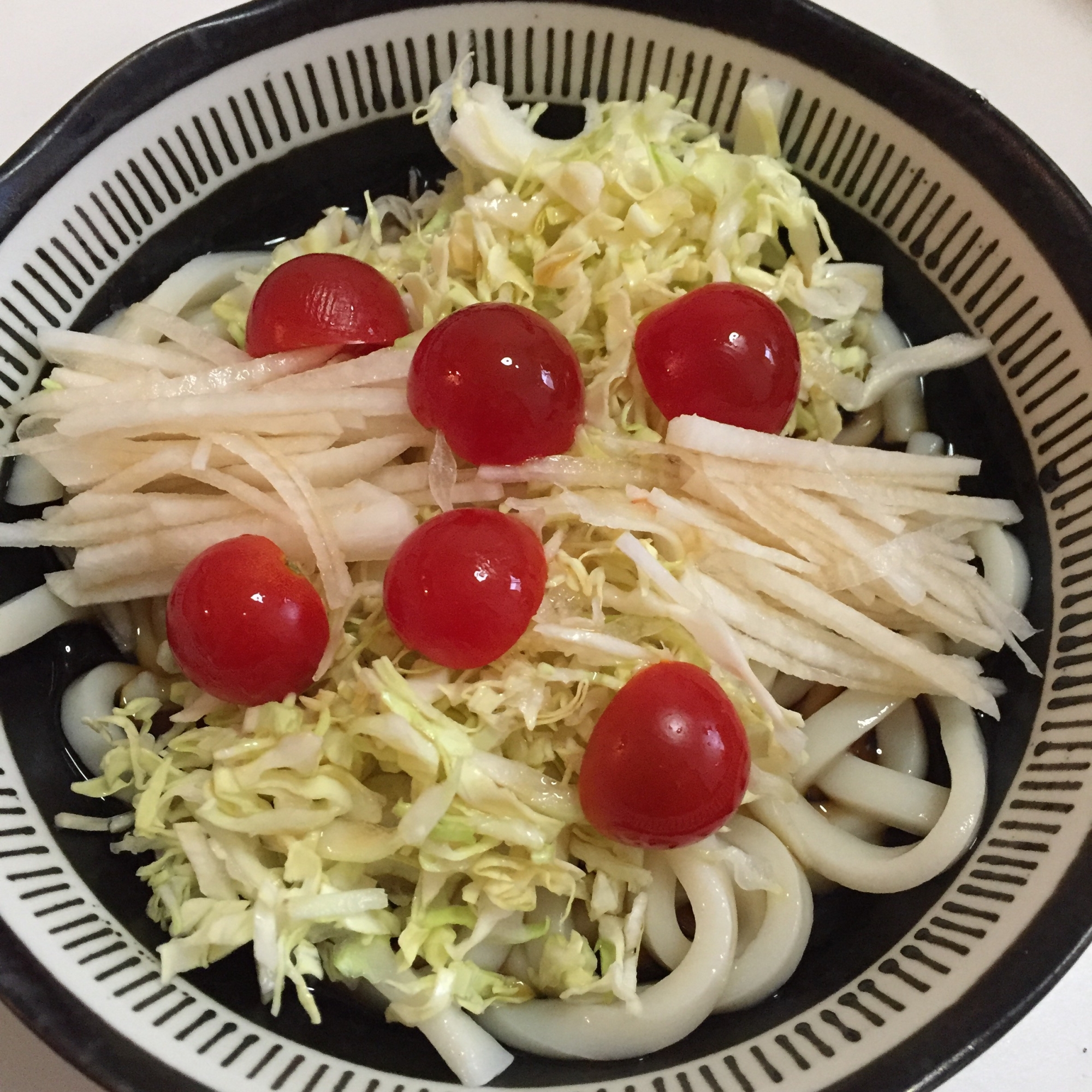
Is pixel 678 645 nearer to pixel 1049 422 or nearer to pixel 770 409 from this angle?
pixel 770 409

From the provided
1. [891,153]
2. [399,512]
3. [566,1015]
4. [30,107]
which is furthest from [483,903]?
[30,107]

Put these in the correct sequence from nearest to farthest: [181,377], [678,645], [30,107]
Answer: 1. [678,645]
2. [181,377]
3. [30,107]

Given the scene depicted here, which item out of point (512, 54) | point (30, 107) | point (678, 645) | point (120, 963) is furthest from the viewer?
point (30, 107)

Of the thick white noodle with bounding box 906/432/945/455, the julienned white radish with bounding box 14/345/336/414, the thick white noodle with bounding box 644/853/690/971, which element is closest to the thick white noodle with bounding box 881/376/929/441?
the thick white noodle with bounding box 906/432/945/455

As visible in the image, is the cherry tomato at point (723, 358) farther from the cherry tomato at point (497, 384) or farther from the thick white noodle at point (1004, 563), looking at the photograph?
the thick white noodle at point (1004, 563)

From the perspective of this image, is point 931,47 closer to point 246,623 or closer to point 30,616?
point 246,623

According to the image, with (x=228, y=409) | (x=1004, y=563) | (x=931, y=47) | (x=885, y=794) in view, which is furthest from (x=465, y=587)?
(x=931, y=47)

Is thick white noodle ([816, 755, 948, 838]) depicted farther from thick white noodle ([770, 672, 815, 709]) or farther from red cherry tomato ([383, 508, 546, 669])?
red cherry tomato ([383, 508, 546, 669])

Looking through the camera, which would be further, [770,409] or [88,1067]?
[770,409]
